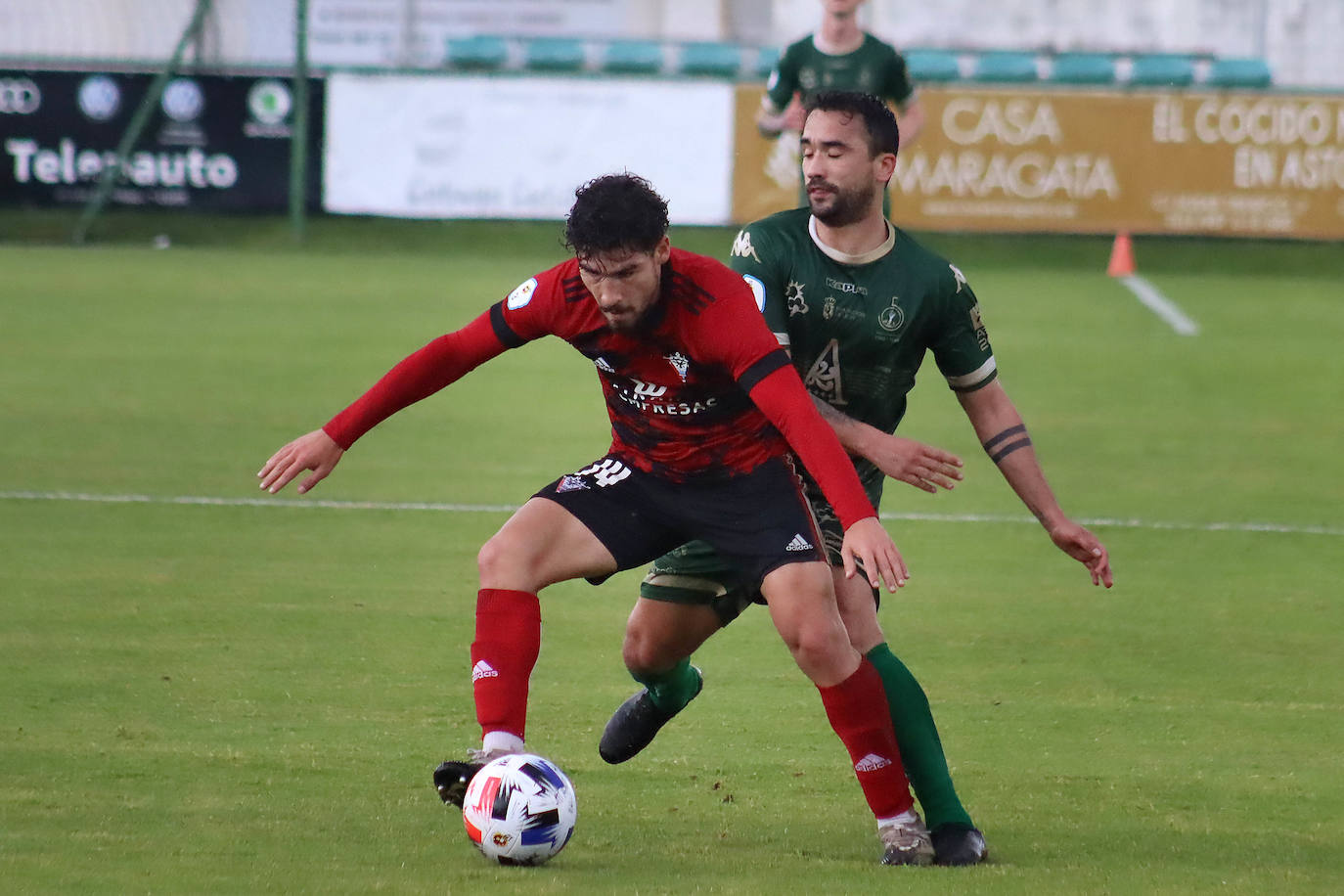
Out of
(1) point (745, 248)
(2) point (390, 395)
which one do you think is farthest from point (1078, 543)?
(2) point (390, 395)

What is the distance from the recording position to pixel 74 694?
227 inches

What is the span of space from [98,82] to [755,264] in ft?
57.3

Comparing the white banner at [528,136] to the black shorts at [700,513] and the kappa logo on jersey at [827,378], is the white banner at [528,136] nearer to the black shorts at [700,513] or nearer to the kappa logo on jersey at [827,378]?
the kappa logo on jersey at [827,378]

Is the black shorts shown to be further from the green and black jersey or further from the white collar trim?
the green and black jersey

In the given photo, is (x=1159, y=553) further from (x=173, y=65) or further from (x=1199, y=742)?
(x=173, y=65)

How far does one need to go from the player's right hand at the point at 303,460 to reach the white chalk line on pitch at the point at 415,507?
4.08m

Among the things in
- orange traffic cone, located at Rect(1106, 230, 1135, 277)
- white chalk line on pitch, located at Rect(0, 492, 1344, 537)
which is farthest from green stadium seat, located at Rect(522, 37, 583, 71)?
white chalk line on pitch, located at Rect(0, 492, 1344, 537)

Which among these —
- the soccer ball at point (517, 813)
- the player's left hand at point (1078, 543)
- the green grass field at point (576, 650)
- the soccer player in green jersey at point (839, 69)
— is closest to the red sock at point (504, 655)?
the soccer ball at point (517, 813)

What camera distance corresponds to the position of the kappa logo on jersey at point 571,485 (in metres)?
4.83

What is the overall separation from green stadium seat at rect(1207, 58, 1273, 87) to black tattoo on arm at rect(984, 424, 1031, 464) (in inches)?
819

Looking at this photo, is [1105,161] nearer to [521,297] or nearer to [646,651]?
[646,651]

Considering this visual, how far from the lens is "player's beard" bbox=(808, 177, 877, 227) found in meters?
4.86

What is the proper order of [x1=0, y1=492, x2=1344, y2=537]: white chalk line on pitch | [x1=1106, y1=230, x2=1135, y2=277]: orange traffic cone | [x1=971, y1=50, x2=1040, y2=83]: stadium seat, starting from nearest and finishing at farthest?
[x1=0, y1=492, x2=1344, y2=537]: white chalk line on pitch
[x1=1106, y1=230, x2=1135, y2=277]: orange traffic cone
[x1=971, y1=50, x2=1040, y2=83]: stadium seat

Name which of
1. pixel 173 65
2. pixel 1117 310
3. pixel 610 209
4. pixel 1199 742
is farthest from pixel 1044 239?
pixel 610 209
